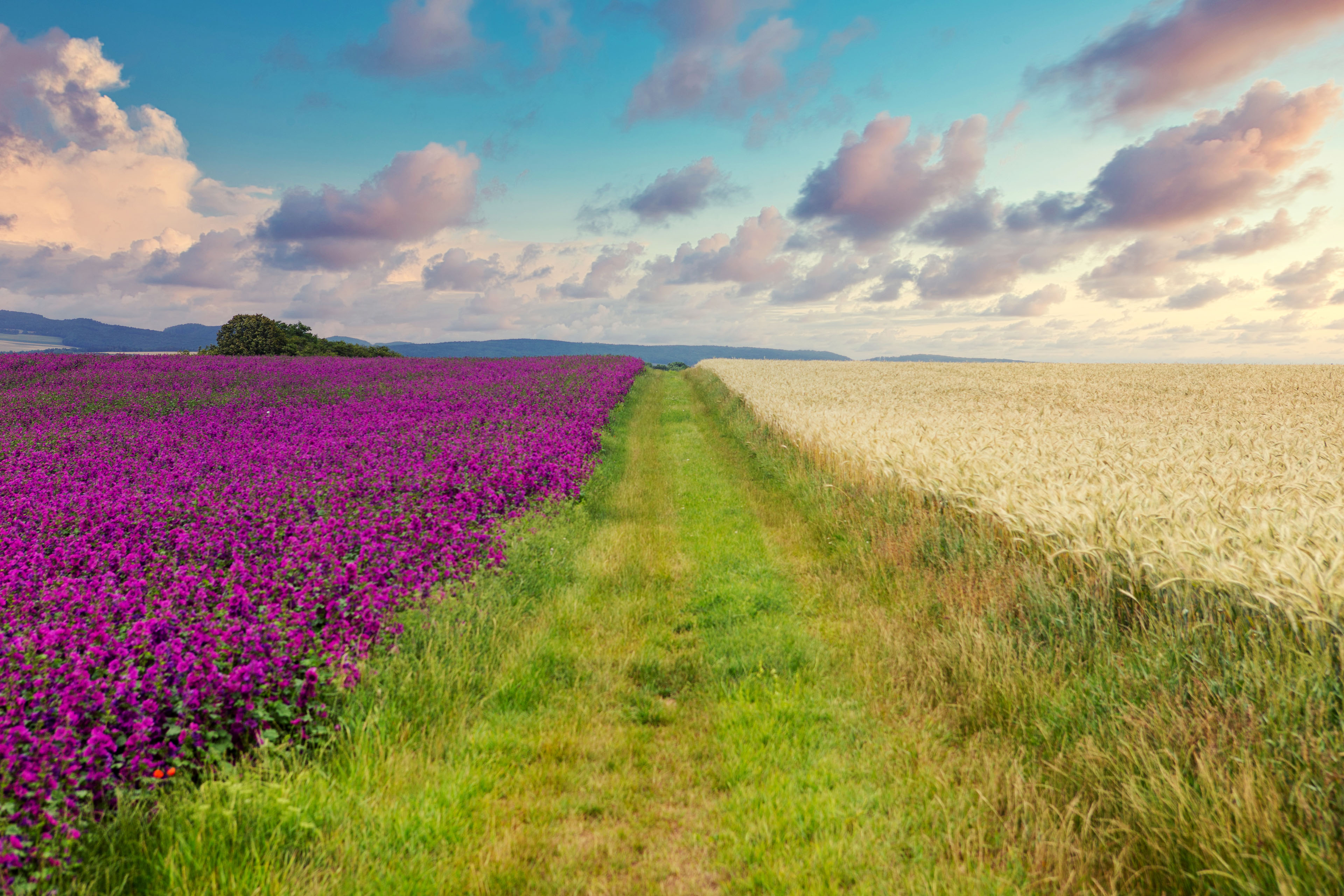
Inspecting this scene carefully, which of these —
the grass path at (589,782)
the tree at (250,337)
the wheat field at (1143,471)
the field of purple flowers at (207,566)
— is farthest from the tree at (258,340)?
the grass path at (589,782)

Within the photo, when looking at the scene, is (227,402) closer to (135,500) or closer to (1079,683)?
(135,500)

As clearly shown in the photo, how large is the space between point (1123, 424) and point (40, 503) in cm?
1838

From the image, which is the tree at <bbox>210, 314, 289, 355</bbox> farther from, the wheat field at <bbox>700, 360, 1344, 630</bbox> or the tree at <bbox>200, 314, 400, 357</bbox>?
the wheat field at <bbox>700, 360, 1344, 630</bbox>

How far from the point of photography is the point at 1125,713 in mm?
3674

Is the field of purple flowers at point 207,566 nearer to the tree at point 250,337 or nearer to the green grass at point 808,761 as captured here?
the green grass at point 808,761

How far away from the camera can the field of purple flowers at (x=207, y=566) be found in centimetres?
315

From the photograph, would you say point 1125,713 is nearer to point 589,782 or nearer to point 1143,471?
point 589,782

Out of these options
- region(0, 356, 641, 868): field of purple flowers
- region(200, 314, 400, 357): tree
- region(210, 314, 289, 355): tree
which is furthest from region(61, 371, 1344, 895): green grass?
region(210, 314, 289, 355): tree

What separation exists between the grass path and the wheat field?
225cm

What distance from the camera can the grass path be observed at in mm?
3086

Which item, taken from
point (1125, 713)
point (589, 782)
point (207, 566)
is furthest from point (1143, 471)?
point (207, 566)

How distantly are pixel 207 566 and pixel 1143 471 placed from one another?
1027cm

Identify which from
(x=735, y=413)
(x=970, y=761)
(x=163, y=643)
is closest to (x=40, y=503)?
(x=163, y=643)

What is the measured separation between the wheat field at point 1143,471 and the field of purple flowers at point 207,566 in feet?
18.0
